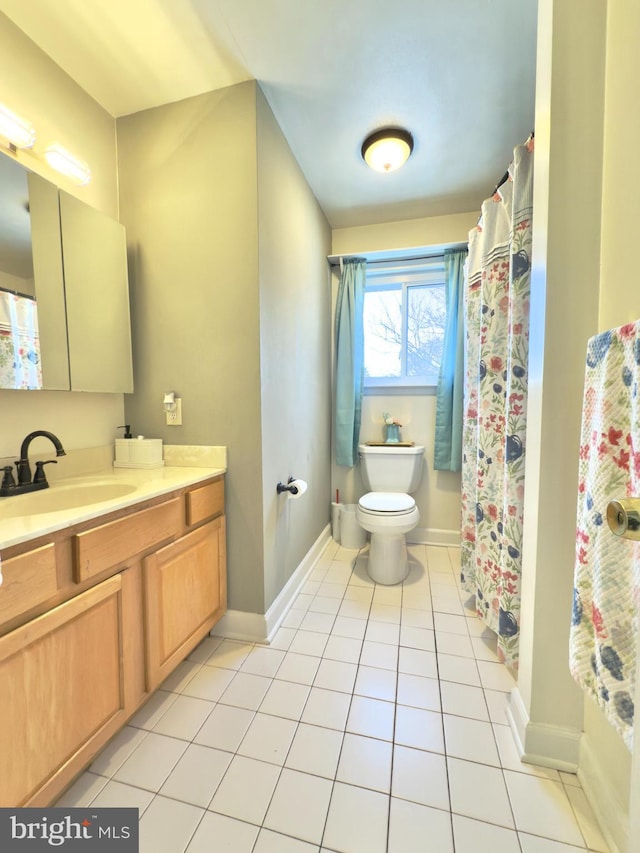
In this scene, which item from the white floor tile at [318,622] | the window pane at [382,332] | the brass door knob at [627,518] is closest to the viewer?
the brass door knob at [627,518]

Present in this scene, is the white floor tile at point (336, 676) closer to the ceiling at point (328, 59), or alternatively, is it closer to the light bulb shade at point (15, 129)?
the light bulb shade at point (15, 129)

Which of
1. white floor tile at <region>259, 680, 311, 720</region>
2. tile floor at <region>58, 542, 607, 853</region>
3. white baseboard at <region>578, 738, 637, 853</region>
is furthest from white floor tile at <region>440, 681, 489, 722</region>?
white floor tile at <region>259, 680, 311, 720</region>

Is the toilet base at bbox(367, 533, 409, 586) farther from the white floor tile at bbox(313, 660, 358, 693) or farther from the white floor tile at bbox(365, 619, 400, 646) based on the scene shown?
the white floor tile at bbox(313, 660, 358, 693)

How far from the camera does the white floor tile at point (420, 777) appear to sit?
938 millimetres

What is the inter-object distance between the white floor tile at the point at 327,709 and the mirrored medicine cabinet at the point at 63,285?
150 cm

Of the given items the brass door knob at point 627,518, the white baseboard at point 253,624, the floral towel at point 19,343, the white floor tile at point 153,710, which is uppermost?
the floral towel at point 19,343

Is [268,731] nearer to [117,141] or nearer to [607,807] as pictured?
[607,807]

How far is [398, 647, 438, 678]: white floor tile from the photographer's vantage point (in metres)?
1.39

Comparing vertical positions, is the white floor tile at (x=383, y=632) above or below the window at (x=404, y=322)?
below

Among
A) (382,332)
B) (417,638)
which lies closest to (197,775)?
(417,638)

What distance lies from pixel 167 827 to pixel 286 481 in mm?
1212

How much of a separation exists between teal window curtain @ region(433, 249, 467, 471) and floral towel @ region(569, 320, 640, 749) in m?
1.77

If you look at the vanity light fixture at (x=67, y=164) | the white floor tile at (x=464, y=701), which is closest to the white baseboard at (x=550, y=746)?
the white floor tile at (x=464, y=701)

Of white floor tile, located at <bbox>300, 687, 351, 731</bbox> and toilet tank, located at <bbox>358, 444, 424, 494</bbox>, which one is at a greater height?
toilet tank, located at <bbox>358, 444, 424, 494</bbox>
